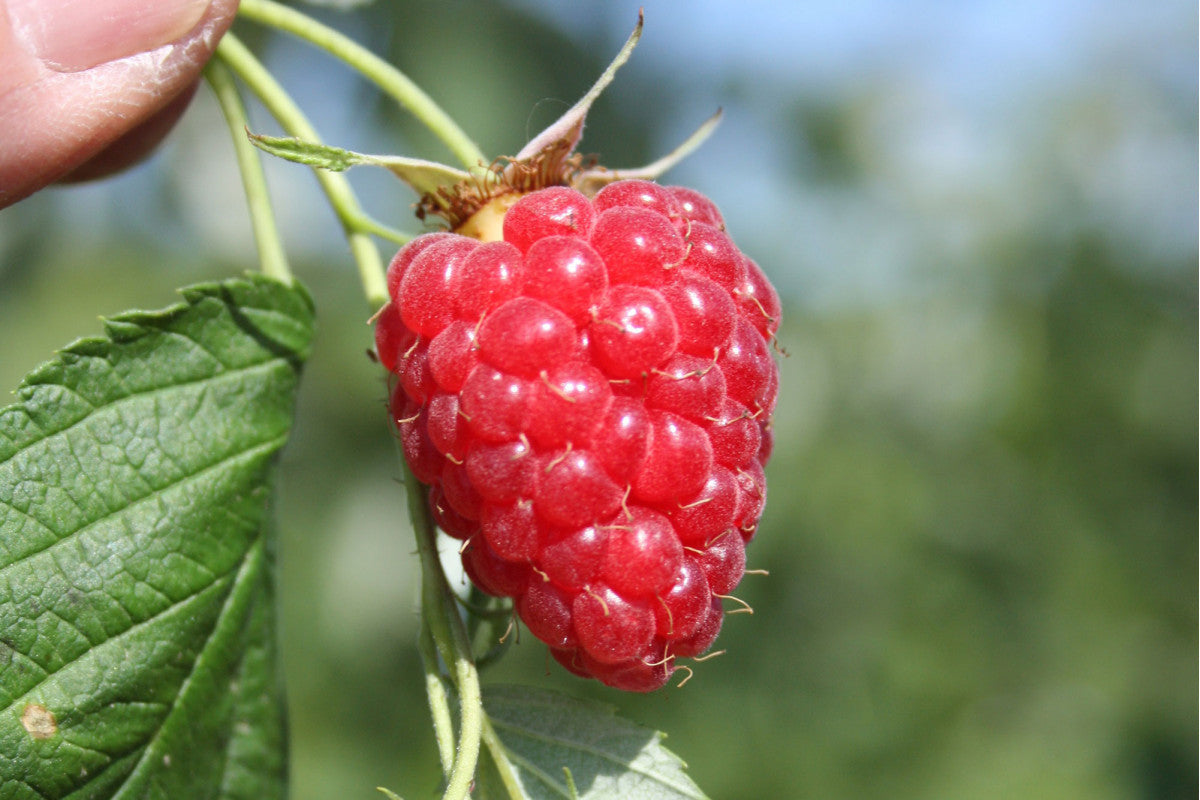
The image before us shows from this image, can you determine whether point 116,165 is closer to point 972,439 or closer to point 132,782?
point 132,782

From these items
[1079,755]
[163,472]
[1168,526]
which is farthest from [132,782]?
[1168,526]

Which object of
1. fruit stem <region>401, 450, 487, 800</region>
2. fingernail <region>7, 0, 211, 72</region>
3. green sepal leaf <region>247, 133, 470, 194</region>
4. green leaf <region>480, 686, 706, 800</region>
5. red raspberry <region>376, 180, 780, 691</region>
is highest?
fingernail <region>7, 0, 211, 72</region>

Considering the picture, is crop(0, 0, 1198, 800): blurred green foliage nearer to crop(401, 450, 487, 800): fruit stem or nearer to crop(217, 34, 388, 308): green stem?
crop(217, 34, 388, 308): green stem

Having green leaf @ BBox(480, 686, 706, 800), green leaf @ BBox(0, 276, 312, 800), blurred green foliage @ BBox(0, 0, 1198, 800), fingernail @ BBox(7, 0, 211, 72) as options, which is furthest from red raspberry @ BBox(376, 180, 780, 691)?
blurred green foliage @ BBox(0, 0, 1198, 800)

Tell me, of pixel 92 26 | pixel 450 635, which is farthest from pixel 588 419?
pixel 92 26

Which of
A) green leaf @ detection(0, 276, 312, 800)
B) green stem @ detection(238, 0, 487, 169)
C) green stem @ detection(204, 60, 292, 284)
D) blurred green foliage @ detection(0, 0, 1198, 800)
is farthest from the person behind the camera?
blurred green foliage @ detection(0, 0, 1198, 800)

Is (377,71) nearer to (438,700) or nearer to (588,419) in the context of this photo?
(588,419)
